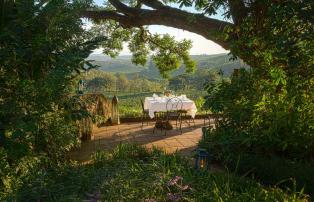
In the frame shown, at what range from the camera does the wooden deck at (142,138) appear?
7738 millimetres

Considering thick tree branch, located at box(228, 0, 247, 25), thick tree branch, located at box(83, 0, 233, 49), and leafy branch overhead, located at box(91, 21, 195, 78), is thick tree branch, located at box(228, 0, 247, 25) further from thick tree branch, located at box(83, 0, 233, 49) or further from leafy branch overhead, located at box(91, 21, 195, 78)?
leafy branch overhead, located at box(91, 21, 195, 78)

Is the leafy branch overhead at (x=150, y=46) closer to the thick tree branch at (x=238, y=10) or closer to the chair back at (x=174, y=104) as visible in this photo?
the chair back at (x=174, y=104)

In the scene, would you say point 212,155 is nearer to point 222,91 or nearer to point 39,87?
point 222,91

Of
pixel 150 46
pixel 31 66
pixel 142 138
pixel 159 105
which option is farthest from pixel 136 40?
pixel 31 66

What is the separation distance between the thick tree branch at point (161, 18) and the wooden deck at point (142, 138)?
236cm

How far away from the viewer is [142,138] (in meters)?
9.02

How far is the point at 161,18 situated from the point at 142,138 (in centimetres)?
289

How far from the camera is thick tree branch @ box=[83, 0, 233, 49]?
8352 mm

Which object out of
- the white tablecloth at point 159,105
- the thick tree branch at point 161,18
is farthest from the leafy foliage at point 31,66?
the white tablecloth at point 159,105

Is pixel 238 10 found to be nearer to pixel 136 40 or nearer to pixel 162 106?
pixel 162 106

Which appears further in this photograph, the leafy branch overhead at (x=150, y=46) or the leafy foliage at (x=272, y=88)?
the leafy branch overhead at (x=150, y=46)

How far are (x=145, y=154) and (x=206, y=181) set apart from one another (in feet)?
7.10

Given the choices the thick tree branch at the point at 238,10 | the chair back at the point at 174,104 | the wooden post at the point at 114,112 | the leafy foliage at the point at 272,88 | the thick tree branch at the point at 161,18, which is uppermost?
the thick tree branch at the point at 161,18

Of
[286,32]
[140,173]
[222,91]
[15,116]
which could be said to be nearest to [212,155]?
[222,91]
